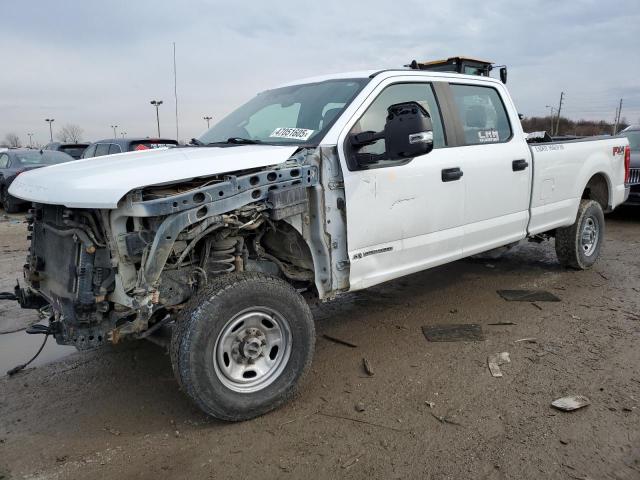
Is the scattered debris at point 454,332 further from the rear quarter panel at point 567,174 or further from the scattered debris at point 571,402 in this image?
the rear quarter panel at point 567,174

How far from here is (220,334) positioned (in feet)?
9.55

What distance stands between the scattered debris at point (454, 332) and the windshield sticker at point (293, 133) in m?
1.96

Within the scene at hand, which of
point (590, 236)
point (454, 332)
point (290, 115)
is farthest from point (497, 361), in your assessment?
point (590, 236)

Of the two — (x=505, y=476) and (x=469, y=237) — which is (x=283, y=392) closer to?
(x=505, y=476)

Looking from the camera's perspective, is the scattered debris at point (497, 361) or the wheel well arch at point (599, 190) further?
the wheel well arch at point (599, 190)

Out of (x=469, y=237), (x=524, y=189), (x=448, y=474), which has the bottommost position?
(x=448, y=474)

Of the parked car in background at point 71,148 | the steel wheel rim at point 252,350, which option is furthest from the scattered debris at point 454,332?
the parked car in background at point 71,148

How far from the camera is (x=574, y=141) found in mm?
5645

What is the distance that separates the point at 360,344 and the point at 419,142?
180 centimetres

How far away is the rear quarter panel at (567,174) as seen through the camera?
5.12 m

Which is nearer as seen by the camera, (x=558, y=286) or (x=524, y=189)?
(x=524, y=189)

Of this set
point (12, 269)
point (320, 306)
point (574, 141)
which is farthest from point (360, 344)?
point (12, 269)

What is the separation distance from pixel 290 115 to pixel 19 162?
470 inches

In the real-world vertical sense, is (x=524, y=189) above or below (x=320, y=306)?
above
